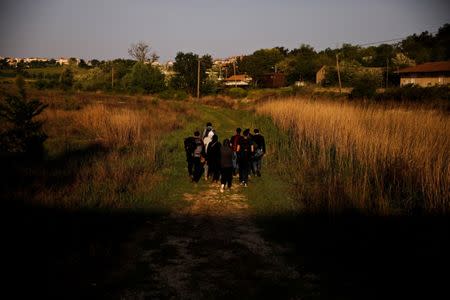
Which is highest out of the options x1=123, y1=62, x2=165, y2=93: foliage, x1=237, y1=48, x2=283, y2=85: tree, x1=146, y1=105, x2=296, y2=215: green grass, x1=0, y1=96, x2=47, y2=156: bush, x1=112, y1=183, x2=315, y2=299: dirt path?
x1=237, y1=48, x2=283, y2=85: tree

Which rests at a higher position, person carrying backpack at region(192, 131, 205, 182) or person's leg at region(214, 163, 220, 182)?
person carrying backpack at region(192, 131, 205, 182)

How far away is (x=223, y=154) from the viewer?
9.35m

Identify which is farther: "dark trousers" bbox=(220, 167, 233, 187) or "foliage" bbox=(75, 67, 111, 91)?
"foliage" bbox=(75, 67, 111, 91)

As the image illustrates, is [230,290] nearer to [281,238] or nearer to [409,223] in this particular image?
[281,238]

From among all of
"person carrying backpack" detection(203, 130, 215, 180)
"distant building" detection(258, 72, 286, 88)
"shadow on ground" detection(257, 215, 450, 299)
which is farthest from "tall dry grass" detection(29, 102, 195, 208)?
"distant building" detection(258, 72, 286, 88)

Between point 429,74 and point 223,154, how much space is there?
170 feet

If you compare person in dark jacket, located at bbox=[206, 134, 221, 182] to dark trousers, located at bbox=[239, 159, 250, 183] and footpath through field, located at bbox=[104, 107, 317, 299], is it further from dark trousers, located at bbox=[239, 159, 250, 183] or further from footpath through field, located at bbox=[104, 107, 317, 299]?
footpath through field, located at bbox=[104, 107, 317, 299]

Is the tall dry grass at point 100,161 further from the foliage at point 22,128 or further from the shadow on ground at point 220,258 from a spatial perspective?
the shadow on ground at point 220,258

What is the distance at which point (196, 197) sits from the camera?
29.3 ft

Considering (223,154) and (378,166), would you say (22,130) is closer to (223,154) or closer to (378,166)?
(223,154)

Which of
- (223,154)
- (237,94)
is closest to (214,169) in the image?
(223,154)

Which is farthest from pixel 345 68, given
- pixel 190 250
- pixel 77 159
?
pixel 190 250

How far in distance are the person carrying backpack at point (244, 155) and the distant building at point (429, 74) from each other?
1817 inches

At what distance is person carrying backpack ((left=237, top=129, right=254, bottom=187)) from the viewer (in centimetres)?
986
